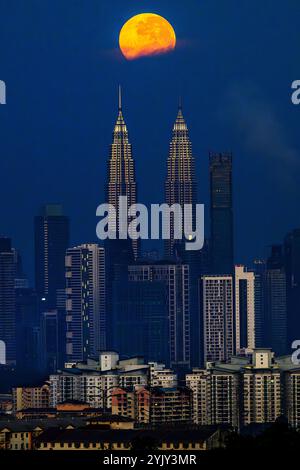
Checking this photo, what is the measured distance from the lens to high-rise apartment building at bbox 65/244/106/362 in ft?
126

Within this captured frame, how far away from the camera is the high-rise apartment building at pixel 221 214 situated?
39.2m

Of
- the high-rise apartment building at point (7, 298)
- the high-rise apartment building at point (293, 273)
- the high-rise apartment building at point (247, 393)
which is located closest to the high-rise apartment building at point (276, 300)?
the high-rise apartment building at point (293, 273)

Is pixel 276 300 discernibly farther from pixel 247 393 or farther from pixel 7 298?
pixel 247 393

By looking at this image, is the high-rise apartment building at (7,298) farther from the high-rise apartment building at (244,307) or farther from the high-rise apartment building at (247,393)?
the high-rise apartment building at (247,393)

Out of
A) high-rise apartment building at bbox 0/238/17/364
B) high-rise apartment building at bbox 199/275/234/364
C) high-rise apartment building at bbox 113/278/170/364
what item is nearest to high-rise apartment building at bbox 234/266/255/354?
high-rise apartment building at bbox 199/275/234/364

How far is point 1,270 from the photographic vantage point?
40.5 meters

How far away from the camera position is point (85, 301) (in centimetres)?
4044

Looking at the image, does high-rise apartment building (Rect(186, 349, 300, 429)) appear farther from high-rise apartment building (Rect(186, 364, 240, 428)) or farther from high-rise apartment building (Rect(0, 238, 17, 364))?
high-rise apartment building (Rect(0, 238, 17, 364))

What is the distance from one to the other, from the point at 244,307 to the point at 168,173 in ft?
14.3

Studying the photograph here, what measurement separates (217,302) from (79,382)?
9.71 meters

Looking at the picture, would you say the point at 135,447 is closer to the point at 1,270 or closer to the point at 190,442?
the point at 190,442
